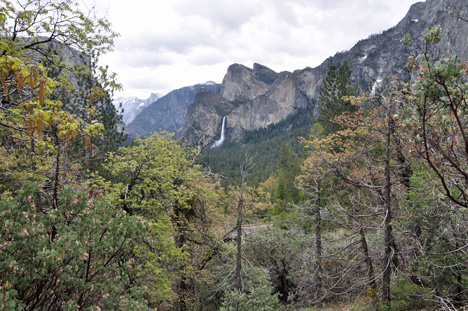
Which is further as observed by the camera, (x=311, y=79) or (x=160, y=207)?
(x=311, y=79)

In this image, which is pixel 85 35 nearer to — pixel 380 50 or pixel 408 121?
pixel 408 121

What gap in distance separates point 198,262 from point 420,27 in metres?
165

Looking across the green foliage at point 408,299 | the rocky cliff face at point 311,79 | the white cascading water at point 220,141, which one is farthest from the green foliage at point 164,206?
the white cascading water at point 220,141

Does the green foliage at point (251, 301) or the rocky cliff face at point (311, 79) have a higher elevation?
the rocky cliff face at point (311, 79)

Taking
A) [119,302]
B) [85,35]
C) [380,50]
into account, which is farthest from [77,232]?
[380,50]

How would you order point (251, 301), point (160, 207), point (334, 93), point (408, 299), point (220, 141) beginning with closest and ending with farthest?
point (408, 299)
point (251, 301)
point (160, 207)
point (334, 93)
point (220, 141)

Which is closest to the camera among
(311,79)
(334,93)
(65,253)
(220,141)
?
(65,253)

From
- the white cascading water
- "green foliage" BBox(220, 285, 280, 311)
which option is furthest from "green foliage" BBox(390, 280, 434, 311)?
the white cascading water

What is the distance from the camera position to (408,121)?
8.27 ft

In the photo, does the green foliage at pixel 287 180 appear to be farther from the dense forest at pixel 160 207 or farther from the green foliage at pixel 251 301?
the green foliage at pixel 251 301

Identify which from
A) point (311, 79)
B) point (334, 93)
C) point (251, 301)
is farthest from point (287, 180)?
point (311, 79)

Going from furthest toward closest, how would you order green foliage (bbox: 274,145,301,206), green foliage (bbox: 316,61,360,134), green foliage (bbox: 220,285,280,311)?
green foliage (bbox: 274,145,301,206) → green foliage (bbox: 316,61,360,134) → green foliage (bbox: 220,285,280,311)

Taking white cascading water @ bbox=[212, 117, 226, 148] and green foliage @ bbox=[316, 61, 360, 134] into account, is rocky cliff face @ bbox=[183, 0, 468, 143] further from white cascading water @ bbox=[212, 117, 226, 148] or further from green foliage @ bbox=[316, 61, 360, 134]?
green foliage @ bbox=[316, 61, 360, 134]

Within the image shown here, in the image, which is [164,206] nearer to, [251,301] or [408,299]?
[251,301]
